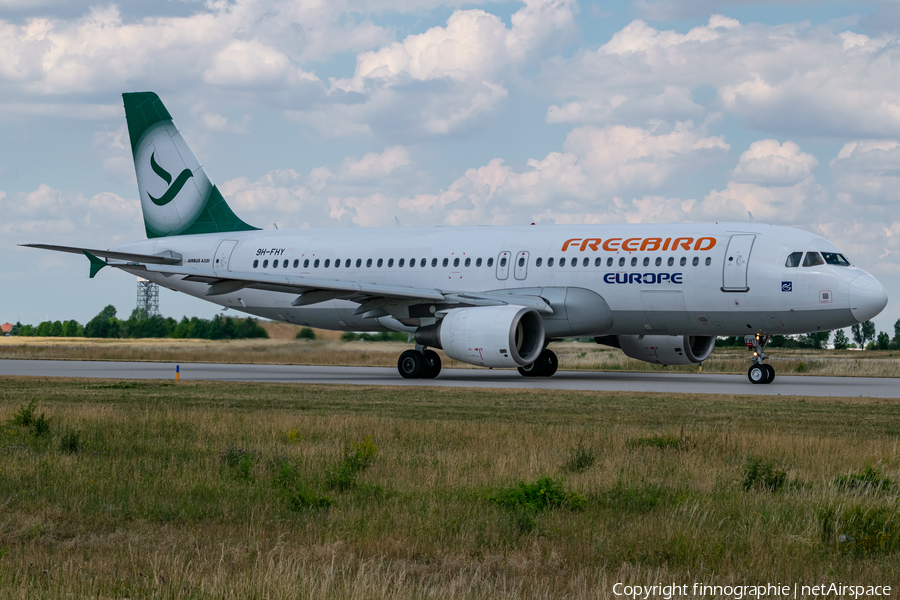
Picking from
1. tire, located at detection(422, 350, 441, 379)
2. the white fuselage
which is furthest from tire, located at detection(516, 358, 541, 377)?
tire, located at detection(422, 350, 441, 379)

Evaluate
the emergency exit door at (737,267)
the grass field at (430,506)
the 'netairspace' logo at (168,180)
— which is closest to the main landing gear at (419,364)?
the emergency exit door at (737,267)

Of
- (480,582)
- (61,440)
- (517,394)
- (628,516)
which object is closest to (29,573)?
(480,582)

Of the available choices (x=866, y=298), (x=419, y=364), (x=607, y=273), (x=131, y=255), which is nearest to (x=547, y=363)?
(x=419, y=364)

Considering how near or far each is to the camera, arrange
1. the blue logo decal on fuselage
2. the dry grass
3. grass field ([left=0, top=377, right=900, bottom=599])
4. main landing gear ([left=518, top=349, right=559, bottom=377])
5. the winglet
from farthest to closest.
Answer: the dry grass, the winglet, main landing gear ([left=518, top=349, right=559, bottom=377]), the blue logo decal on fuselage, grass field ([left=0, top=377, right=900, bottom=599])

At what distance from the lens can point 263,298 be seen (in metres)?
31.8

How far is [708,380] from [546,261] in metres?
5.45

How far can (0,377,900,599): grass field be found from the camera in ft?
20.2

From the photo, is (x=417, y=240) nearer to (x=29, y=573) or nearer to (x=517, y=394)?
(x=517, y=394)

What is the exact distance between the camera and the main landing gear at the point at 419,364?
27172mm

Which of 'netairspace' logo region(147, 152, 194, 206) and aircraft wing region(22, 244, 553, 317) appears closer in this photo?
aircraft wing region(22, 244, 553, 317)

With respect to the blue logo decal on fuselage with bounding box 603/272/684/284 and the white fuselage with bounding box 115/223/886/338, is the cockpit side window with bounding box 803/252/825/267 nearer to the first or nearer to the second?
the white fuselage with bounding box 115/223/886/338

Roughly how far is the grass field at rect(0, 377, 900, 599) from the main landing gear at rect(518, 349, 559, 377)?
1392 cm

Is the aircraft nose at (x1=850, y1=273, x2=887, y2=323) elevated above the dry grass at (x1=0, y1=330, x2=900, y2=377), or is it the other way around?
the aircraft nose at (x1=850, y1=273, x2=887, y2=323)

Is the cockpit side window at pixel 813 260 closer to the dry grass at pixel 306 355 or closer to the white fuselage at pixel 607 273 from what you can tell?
the white fuselage at pixel 607 273
